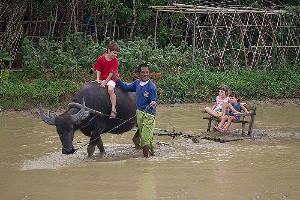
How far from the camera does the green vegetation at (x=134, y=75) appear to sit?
14.3m

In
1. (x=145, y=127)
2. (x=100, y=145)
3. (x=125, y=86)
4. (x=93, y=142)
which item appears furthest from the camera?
(x=125, y=86)

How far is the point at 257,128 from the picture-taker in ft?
37.9

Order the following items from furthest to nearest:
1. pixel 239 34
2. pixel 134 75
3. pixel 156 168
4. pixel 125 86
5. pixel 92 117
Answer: pixel 239 34 < pixel 134 75 < pixel 125 86 < pixel 92 117 < pixel 156 168

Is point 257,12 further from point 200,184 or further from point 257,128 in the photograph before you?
point 200,184

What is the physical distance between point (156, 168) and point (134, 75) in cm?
763

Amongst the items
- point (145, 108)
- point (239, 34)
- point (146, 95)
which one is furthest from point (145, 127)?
point (239, 34)

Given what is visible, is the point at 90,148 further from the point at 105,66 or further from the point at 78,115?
the point at 105,66

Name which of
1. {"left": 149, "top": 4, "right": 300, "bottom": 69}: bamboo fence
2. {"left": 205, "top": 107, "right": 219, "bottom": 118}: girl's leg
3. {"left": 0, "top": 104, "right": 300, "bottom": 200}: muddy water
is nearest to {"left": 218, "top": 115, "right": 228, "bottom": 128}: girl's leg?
{"left": 205, "top": 107, "right": 219, "bottom": 118}: girl's leg

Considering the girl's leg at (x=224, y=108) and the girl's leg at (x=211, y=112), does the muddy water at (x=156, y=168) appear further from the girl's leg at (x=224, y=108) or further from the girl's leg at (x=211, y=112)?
the girl's leg at (x=224, y=108)

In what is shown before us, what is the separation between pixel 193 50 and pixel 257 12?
2051 mm

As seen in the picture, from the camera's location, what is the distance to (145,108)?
8859 millimetres

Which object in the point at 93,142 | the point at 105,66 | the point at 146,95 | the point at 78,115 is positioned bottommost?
the point at 93,142

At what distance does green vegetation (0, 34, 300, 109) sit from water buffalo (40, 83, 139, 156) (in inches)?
182

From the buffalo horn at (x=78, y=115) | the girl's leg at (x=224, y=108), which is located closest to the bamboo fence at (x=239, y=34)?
the girl's leg at (x=224, y=108)
